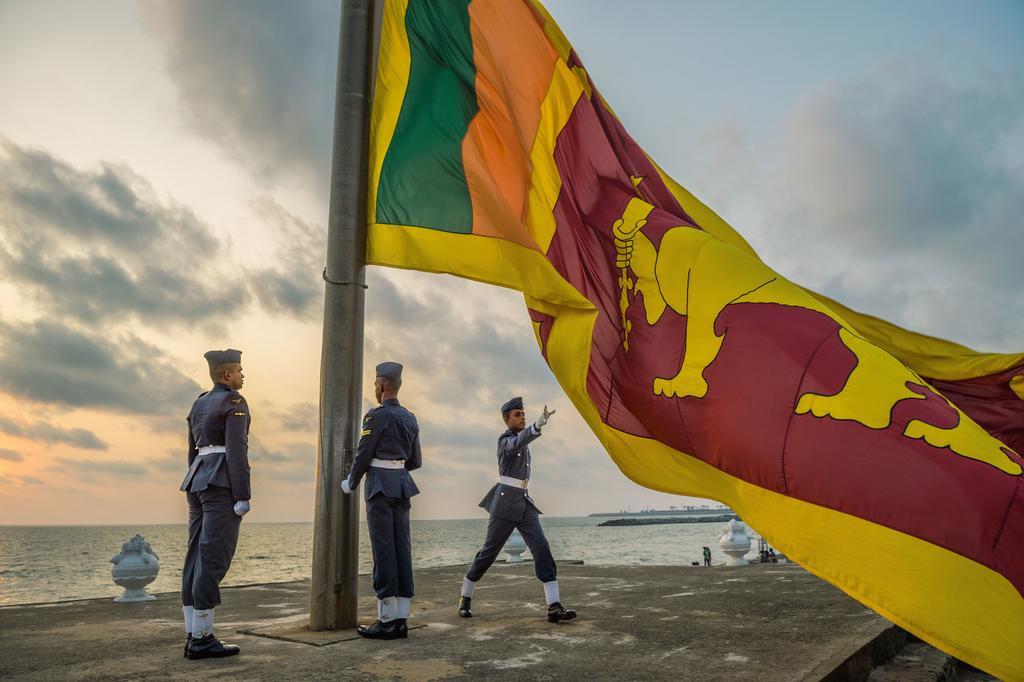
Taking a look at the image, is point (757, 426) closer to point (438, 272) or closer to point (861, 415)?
point (861, 415)

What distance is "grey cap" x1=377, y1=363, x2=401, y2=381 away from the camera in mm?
5887

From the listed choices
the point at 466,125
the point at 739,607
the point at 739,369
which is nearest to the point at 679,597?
the point at 739,607

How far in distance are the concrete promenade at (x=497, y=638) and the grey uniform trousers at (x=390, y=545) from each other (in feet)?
1.31

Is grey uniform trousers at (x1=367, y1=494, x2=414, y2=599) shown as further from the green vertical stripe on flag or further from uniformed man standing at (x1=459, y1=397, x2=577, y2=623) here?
the green vertical stripe on flag

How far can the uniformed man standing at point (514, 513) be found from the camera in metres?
6.19

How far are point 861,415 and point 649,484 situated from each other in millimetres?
1464

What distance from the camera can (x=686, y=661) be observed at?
444 cm

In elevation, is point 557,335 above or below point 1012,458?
above

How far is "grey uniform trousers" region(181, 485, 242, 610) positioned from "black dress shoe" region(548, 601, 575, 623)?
8.44 ft

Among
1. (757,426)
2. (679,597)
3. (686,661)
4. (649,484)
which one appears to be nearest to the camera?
(757,426)

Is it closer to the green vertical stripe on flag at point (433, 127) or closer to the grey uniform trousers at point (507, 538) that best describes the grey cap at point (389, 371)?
the green vertical stripe on flag at point (433, 127)

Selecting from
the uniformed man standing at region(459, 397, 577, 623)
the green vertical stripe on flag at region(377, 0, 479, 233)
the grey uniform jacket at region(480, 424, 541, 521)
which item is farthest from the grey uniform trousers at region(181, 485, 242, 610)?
the green vertical stripe on flag at region(377, 0, 479, 233)

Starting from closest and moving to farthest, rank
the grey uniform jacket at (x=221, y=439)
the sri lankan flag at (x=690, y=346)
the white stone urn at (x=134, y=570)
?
the sri lankan flag at (x=690, y=346) < the grey uniform jacket at (x=221, y=439) < the white stone urn at (x=134, y=570)

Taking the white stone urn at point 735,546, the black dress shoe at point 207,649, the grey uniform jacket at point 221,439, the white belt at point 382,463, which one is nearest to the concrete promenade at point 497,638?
the black dress shoe at point 207,649
